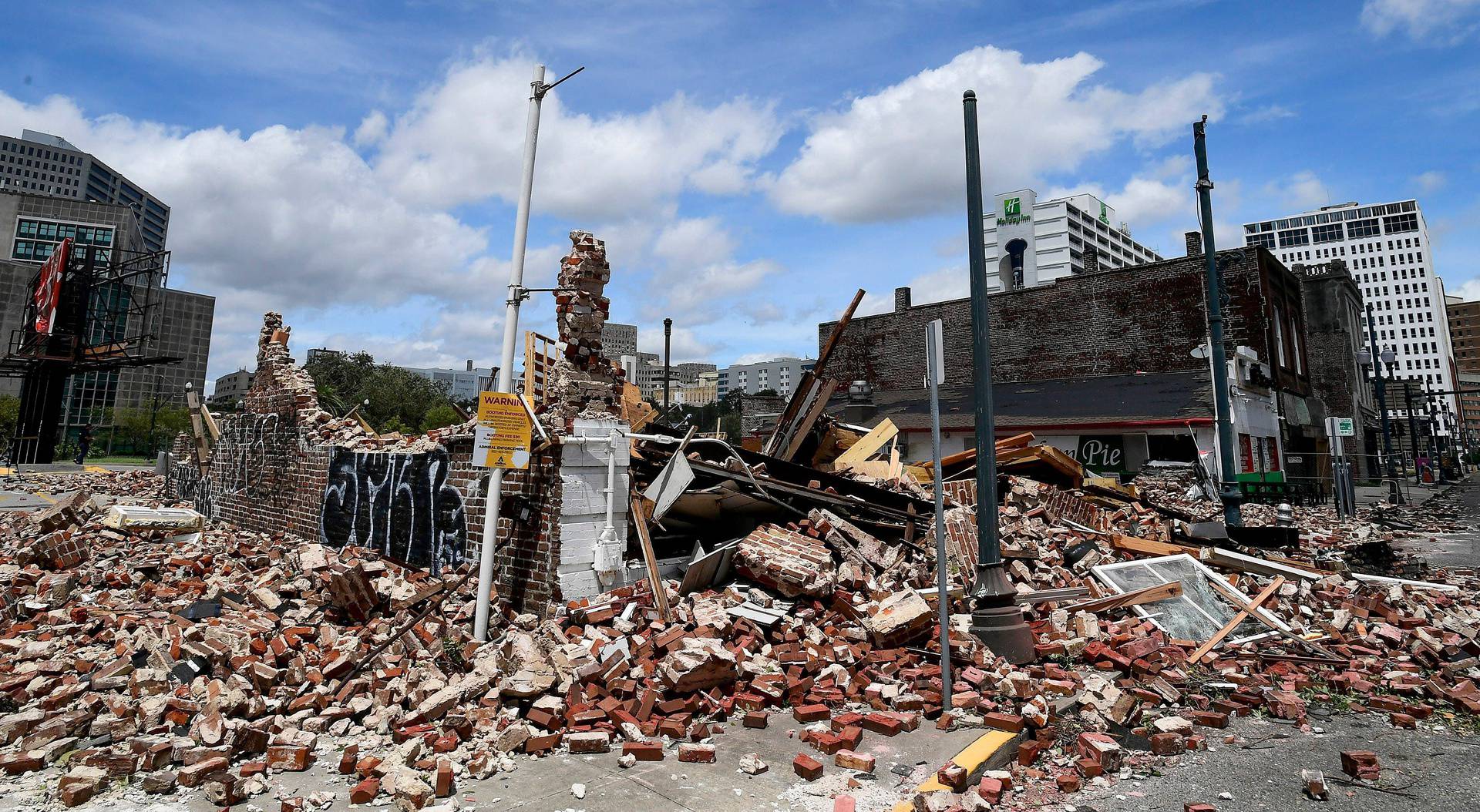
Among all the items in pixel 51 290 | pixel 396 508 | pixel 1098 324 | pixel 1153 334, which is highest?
pixel 51 290

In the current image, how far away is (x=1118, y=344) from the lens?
30375mm

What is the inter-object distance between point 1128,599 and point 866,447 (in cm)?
629

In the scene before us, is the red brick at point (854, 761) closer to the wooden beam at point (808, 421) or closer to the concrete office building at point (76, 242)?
the wooden beam at point (808, 421)

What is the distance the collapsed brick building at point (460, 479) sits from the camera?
7078 millimetres

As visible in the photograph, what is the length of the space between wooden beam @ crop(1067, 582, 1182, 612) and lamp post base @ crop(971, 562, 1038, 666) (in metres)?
1.24

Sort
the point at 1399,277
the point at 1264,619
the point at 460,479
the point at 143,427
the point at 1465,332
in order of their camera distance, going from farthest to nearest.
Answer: the point at 1465,332 → the point at 1399,277 → the point at 143,427 → the point at 460,479 → the point at 1264,619

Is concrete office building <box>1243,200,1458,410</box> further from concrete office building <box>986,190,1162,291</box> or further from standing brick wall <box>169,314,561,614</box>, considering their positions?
standing brick wall <box>169,314,561,614</box>

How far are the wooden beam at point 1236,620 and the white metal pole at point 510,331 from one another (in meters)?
5.94

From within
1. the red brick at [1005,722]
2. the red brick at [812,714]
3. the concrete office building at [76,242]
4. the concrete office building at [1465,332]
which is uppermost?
the concrete office building at [1465,332]

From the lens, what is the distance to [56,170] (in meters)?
147

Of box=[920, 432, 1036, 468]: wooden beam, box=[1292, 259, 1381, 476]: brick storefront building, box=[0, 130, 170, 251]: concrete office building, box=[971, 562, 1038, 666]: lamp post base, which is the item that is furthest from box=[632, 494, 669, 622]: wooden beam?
box=[0, 130, 170, 251]: concrete office building

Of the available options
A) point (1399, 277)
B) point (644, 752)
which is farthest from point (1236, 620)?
point (1399, 277)

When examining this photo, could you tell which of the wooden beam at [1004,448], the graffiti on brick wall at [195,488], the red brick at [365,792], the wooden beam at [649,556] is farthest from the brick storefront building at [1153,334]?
the red brick at [365,792]

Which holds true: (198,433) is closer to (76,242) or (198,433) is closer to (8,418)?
(8,418)
